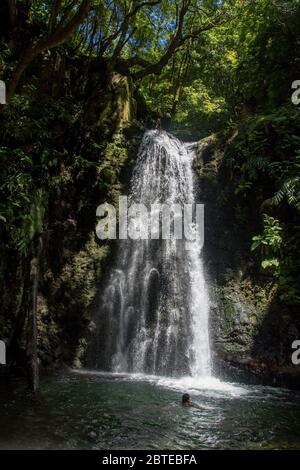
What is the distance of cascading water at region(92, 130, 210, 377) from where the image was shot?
9.67 metres

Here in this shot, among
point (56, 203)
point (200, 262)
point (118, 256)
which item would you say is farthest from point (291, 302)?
point (56, 203)

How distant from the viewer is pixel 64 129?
11586mm

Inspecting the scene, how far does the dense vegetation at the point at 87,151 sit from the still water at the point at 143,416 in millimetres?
1279

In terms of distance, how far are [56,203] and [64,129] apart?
2.24 meters

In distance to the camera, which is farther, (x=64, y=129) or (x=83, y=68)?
(x=83, y=68)

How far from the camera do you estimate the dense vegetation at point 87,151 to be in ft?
29.5

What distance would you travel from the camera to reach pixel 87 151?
40.7 ft

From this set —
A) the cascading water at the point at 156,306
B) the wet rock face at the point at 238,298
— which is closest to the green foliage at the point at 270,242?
the wet rock face at the point at 238,298

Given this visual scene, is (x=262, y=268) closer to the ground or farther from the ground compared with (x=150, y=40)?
closer to the ground

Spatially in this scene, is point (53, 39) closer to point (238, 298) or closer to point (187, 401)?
point (187, 401)

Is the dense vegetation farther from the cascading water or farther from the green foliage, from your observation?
the cascading water

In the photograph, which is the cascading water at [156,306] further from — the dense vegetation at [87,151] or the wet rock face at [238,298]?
the dense vegetation at [87,151]

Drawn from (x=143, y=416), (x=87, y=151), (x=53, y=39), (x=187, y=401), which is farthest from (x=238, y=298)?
(x=53, y=39)

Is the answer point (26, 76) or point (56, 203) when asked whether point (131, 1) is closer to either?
point (26, 76)
